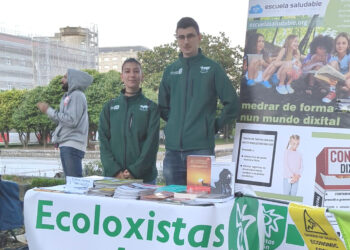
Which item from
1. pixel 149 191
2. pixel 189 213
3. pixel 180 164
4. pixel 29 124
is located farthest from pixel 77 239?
pixel 29 124

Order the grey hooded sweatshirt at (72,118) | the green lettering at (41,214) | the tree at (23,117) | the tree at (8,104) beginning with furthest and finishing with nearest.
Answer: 1. the tree at (8,104)
2. the tree at (23,117)
3. the grey hooded sweatshirt at (72,118)
4. the green lettering at (41,214)

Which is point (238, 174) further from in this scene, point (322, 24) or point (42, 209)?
point (42, 209)

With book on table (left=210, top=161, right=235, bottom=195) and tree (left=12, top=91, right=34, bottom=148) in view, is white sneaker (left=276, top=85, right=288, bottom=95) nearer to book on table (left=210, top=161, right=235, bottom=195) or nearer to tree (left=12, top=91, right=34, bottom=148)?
book on table (left=210, top=161, right=235, bottom=195)

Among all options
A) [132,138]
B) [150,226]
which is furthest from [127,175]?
[150,226]

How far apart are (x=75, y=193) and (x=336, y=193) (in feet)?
5.20

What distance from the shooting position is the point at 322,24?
258 cm

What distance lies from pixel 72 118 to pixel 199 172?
198 centimetres

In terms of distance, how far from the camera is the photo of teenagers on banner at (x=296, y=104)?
2502 mm

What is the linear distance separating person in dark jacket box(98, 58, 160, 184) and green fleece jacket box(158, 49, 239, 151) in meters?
0.19

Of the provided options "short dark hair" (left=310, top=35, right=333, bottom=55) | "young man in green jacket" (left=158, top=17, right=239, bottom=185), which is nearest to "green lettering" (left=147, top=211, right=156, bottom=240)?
"young man in green jacket" (left=158, top=17, right=239, bottom=185)

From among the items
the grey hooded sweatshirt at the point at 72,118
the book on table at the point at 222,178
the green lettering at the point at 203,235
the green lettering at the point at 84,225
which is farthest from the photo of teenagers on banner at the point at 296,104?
the grey hooded sweatshirt at the point at 72,118

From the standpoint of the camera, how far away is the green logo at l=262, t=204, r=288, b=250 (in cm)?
246

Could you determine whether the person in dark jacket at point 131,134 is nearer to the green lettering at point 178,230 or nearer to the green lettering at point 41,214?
the green lettering at point 41,214

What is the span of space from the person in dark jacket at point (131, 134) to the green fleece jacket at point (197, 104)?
7.5 inches
